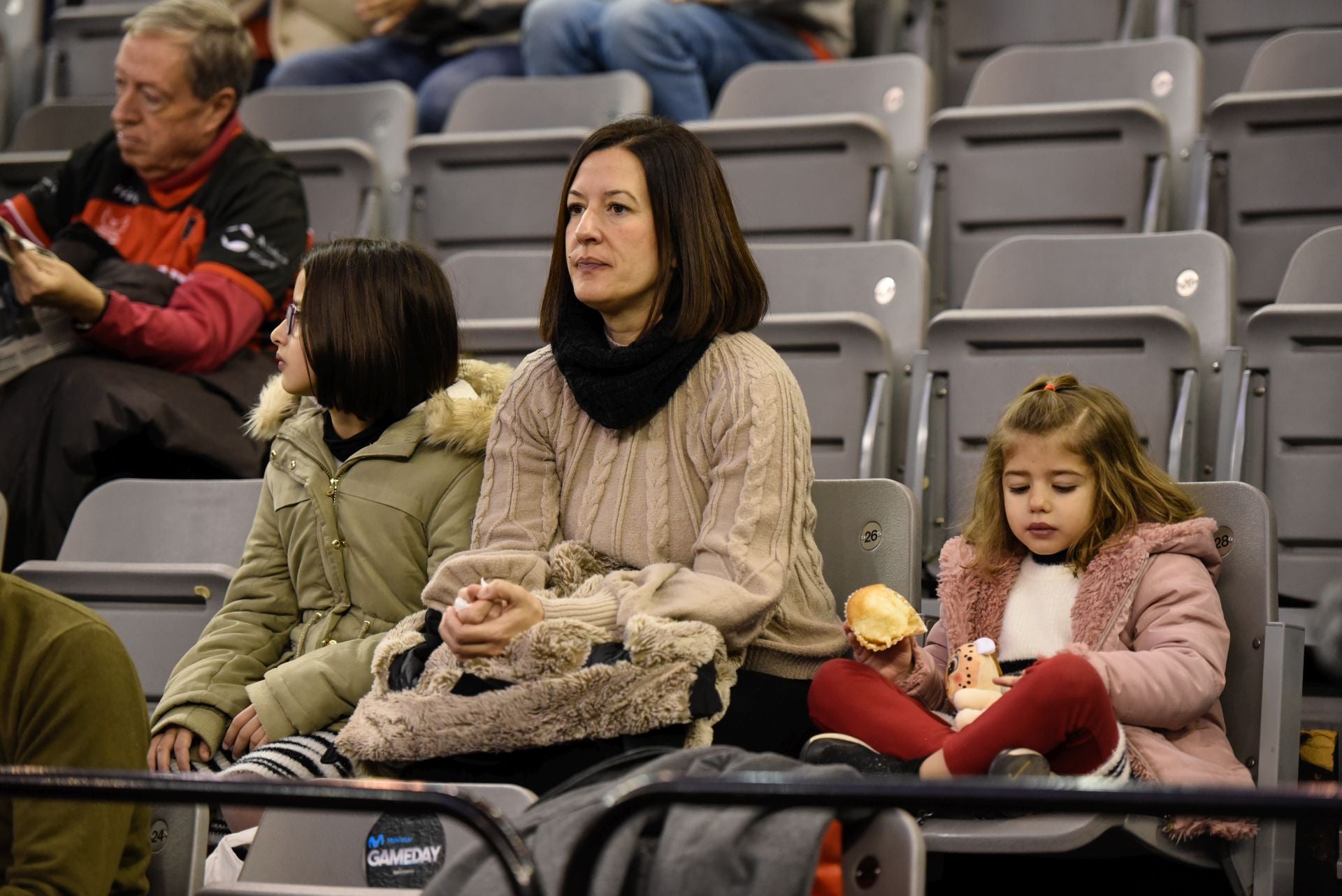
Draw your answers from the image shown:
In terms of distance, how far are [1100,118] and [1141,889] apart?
169 cm

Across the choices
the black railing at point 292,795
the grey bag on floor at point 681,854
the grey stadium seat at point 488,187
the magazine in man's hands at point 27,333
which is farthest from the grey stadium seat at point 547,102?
the black railing at point 292,795

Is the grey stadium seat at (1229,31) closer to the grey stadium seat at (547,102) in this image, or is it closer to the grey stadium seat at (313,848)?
the grey stadium seat at (547,102)

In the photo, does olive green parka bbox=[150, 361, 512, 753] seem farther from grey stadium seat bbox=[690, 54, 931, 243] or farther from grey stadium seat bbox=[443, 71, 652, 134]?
grey stadium seat bbox=[443, 71, 652, 134]

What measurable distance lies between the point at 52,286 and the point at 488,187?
118 cm

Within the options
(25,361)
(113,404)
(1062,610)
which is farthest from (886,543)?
(25,361)

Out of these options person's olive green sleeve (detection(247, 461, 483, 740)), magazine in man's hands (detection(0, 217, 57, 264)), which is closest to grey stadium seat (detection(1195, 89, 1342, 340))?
person's olive green sleeve (detection(247, 461, 483, 740))

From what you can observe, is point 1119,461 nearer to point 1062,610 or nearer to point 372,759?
point 1062,610

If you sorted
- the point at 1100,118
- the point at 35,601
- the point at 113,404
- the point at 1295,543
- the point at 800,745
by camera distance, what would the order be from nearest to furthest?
the point at 35,601, the point at 800,745, the point at 1295,543, the point at 113,404, the point at 1100,118

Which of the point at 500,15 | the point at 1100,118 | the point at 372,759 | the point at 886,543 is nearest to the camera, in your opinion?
the point at 372,759

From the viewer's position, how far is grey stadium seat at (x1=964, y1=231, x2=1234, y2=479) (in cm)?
283

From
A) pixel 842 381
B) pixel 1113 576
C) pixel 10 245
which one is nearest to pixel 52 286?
pixel 10 245

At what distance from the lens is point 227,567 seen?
234 centimetres

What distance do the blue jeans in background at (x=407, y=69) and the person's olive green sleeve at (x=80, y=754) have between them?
2.98 metres

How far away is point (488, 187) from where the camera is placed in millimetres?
3654
